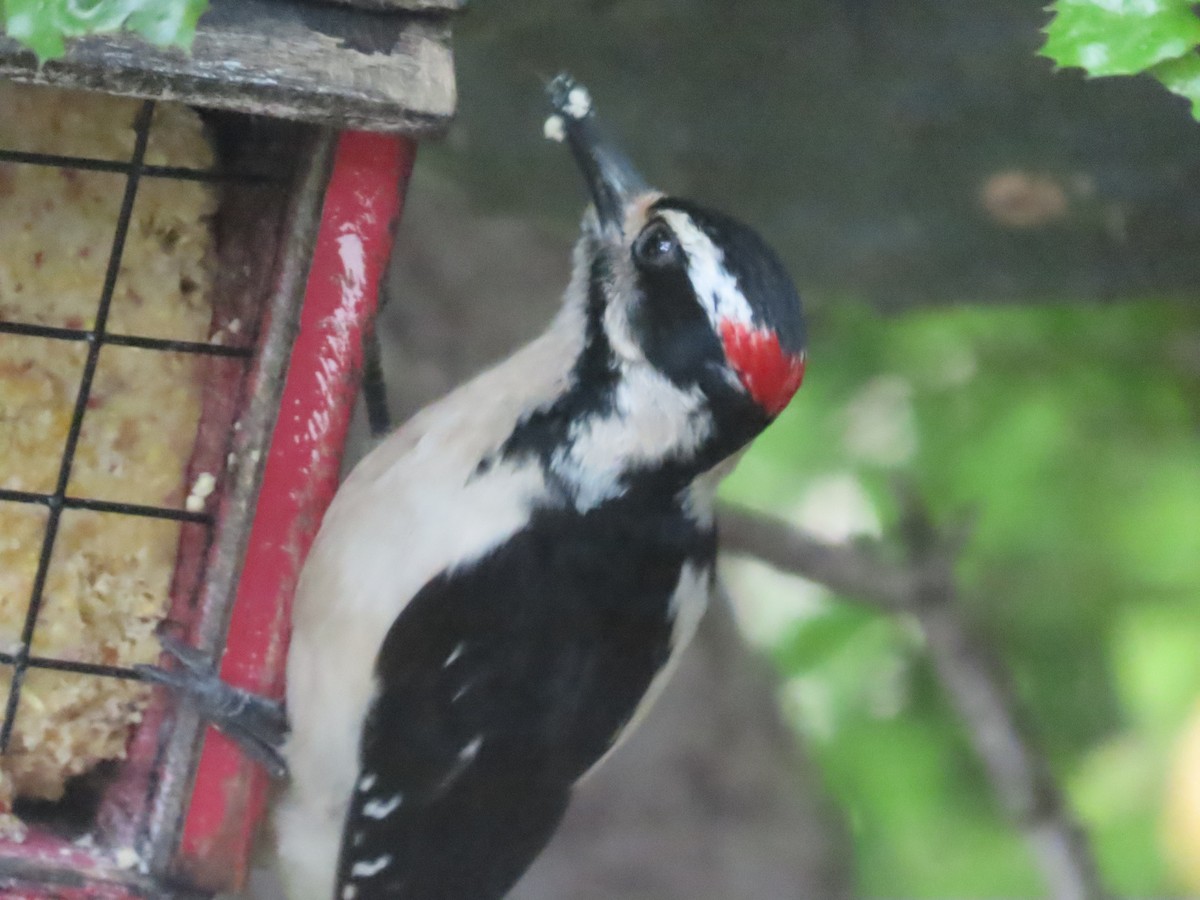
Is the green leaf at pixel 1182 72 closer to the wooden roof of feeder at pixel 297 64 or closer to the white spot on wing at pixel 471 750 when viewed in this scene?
the wooden roof of feeder at pixel 297 64

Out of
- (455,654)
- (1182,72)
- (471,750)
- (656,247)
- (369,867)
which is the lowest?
(369,867)

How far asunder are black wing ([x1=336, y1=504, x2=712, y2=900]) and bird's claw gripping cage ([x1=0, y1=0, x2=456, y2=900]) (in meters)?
0.13

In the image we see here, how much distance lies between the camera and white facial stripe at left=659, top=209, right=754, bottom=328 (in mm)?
1327

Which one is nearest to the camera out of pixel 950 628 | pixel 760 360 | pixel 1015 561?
pixel 760 360

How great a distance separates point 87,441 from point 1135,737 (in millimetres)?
2205

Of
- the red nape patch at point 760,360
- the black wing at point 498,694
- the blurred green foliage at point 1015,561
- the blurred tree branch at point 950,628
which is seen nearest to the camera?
the red nape patch at point 760,360

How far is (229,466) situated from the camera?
1368 mm

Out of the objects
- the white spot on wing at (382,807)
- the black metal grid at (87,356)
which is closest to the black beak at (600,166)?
the black metal grid at (87,356)

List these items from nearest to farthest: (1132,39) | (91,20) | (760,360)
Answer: (91,20), (1132,39), (760,360)

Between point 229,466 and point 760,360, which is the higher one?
point 760,360

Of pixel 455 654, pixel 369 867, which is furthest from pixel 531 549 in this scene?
pixel 369 867

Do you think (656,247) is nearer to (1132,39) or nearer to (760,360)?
(760,360)

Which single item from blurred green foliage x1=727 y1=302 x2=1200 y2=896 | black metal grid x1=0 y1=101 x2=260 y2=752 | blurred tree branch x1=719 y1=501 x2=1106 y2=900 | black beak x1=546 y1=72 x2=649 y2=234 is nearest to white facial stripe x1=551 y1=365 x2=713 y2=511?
black beak x1=546 y1=72 x2=649 y2=234

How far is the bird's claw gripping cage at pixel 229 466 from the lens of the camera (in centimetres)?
134
